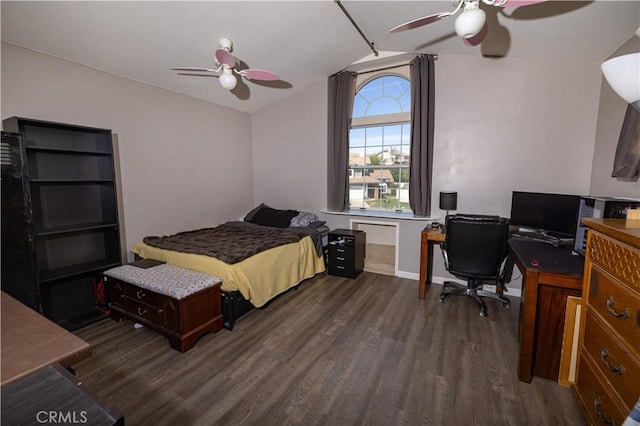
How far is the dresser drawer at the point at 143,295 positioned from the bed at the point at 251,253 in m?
0.45

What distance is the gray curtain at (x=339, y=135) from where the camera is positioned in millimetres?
4121

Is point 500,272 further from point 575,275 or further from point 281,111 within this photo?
point 281,111

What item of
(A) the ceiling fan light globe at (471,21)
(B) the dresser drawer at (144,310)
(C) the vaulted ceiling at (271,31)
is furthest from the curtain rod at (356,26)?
(B) the dresser drawer at (144,310)

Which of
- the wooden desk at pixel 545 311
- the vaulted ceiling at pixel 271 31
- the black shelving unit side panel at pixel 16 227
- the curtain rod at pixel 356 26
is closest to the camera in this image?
the wooden desk at pixel 545 311

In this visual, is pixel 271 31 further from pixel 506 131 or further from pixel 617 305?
pixel 617 305

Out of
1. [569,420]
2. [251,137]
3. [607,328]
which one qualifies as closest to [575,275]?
[607,328]

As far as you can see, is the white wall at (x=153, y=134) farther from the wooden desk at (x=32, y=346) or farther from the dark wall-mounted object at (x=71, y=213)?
the wooden desk at (x=32, y=346)

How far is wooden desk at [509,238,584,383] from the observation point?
70.6 inches

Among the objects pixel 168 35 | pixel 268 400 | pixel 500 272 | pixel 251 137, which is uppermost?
pixel 168 35

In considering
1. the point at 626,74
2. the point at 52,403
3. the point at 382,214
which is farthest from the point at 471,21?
the point at 382,214

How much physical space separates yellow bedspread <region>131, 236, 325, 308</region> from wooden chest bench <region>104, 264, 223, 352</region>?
0.39ft

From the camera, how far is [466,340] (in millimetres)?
2424

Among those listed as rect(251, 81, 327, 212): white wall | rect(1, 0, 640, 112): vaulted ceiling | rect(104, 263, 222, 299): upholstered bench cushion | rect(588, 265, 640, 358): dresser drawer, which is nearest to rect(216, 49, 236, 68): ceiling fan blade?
rect(1, 0, 640, 112): vaulted ceiling

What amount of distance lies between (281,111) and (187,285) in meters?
3.39
